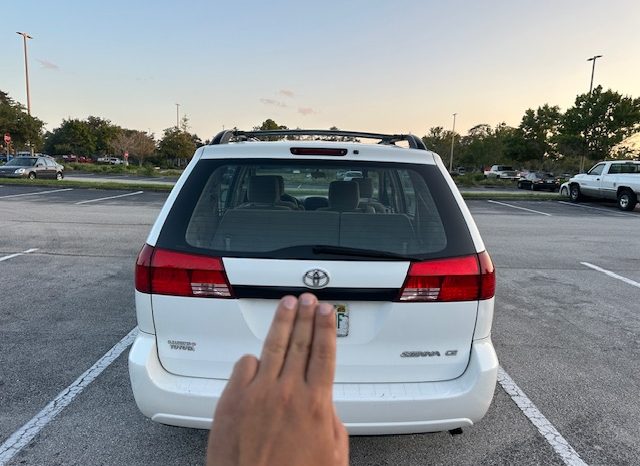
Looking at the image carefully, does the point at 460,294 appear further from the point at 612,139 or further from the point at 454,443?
the point at 612,139

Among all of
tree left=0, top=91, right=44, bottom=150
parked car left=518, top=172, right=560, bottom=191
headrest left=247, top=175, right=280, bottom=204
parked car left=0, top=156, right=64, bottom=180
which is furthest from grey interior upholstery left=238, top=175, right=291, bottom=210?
tree left=0, top=91, right=44, bottom=150

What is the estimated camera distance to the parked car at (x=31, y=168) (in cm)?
2588

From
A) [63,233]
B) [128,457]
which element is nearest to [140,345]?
[128,457]

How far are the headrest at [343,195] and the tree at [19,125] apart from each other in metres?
43.1

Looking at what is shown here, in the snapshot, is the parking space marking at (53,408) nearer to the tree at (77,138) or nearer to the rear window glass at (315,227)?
the rear window glass at (315,227)

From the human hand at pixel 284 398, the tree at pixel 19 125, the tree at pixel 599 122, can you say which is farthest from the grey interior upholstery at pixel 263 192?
the tree at pixel 19 125

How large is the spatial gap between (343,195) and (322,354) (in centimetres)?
213

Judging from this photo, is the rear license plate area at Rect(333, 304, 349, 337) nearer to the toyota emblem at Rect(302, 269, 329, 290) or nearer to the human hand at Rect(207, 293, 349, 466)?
the toyota emblem at Rect(302, 269, 329, 290)

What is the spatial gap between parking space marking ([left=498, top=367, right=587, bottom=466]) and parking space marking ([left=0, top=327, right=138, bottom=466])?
304 cm

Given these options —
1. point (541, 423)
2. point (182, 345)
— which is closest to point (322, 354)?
point (182, 345)

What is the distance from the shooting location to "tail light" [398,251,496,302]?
230 cm

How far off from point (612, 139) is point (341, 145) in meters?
36.9

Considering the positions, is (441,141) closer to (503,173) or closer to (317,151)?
(503,173)

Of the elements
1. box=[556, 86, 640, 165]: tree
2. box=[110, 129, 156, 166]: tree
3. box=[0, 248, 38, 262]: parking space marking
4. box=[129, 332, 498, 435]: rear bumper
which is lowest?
box=[0, 248, 38, 262]: parking space marking
